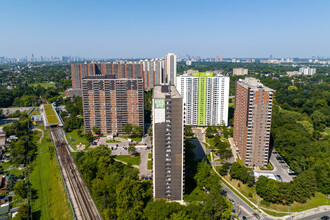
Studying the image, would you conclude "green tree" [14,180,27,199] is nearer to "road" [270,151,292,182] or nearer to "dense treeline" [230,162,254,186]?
"dense treeline" [230,162,254,186]

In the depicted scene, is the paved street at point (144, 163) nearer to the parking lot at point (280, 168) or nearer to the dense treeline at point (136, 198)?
the dense treeline at point (136, 198)

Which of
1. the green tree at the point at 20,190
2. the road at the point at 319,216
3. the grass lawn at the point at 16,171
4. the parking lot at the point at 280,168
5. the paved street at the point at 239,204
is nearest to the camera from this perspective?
the road at the point at 319,216

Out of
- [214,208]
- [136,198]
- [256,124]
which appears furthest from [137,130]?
[214,208]

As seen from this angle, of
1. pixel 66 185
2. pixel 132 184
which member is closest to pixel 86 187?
pixel 66 185

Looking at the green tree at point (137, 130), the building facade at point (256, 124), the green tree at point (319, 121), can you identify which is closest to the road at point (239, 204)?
the building facade at point (256, 124)

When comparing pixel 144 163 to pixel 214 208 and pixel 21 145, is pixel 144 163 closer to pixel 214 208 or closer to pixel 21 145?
pixel 214 208
